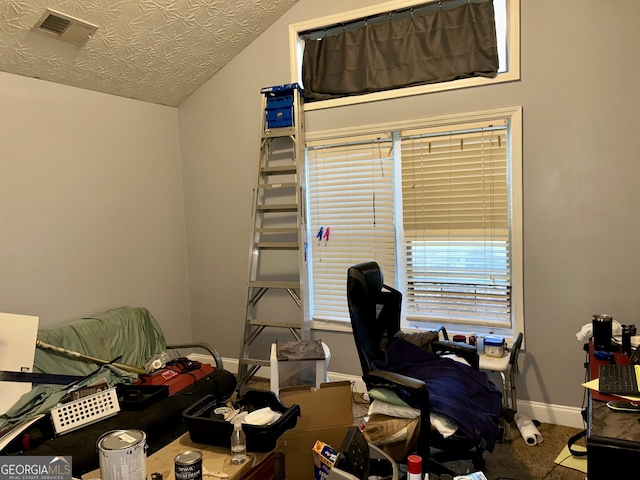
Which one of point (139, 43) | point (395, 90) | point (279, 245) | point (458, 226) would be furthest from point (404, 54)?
point (139, 43)

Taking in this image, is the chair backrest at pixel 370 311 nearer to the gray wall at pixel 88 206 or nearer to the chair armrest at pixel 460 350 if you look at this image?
the chair armrest at pixel 460 350

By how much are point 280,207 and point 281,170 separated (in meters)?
0.29

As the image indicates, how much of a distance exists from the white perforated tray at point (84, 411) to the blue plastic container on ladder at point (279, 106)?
2166 millimetres

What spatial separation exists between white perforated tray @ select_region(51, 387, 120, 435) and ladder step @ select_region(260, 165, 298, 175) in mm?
1918

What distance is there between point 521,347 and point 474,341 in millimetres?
329

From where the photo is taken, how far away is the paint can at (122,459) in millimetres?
1278

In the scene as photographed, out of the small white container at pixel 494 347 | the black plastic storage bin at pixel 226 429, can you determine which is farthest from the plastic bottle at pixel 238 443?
the small white container at pixel 494 347

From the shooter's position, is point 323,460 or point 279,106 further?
point 279,106

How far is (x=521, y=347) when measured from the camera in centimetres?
299

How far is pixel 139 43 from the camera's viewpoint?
10.1 ft

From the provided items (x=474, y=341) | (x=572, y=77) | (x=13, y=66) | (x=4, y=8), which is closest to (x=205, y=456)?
(x=474, y=341)

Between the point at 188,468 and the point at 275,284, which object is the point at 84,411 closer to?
the point at 188,468

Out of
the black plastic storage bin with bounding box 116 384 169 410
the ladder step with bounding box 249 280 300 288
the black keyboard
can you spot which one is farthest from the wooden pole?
the black keyboard

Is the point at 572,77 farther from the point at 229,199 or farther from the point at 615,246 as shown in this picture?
the point at 229,199
